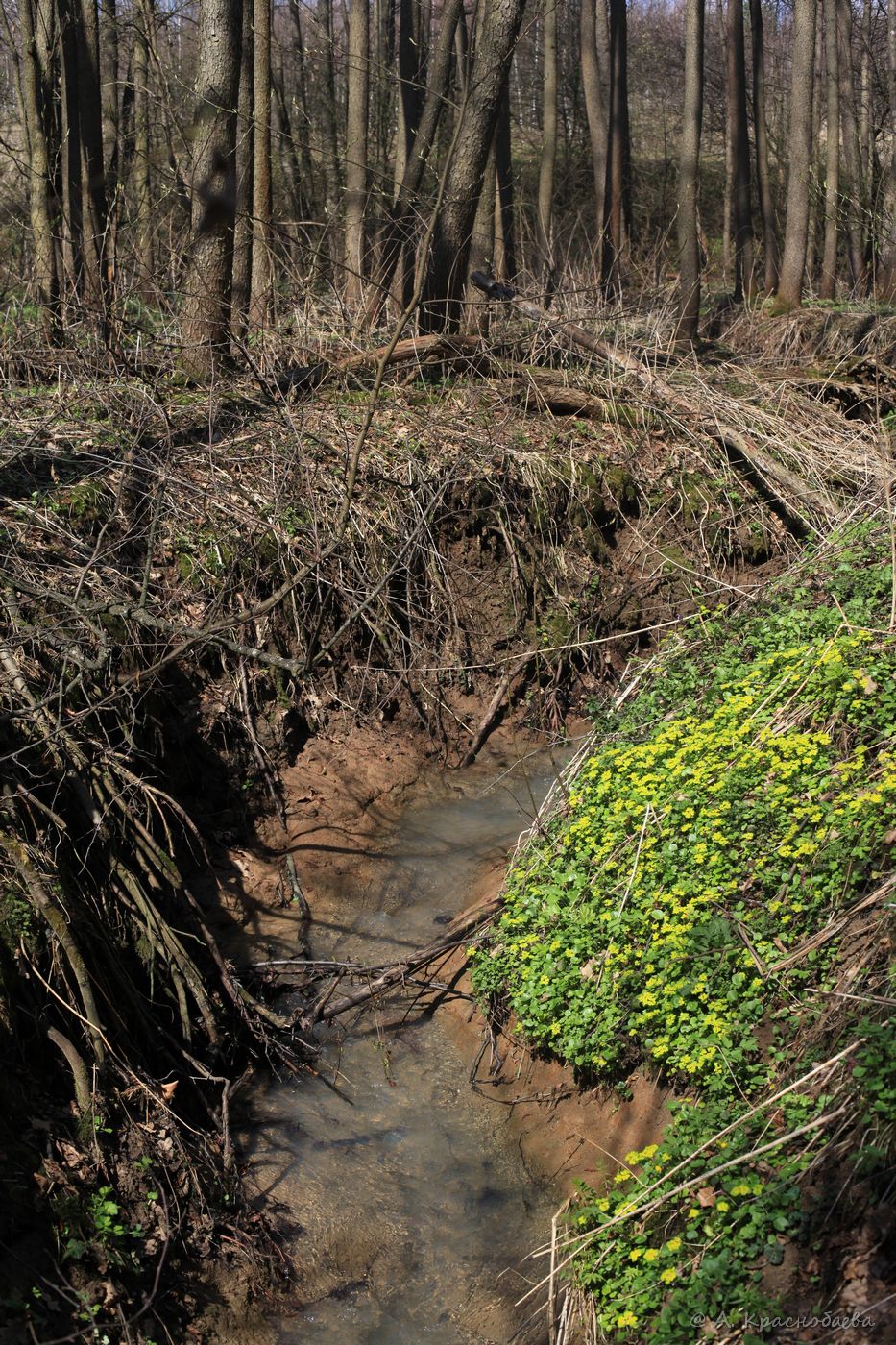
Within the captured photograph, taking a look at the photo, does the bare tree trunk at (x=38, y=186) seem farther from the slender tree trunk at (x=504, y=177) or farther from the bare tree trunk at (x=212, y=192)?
the slender tree trunk at (x=504, y=177)

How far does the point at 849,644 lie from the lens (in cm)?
592

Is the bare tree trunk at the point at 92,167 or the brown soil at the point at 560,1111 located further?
the bare tree trunk at the point at 92,167

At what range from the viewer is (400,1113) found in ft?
18.1

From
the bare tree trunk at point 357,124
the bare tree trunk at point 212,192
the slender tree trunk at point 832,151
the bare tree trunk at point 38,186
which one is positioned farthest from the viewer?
the slender tree trunk at point 832,151

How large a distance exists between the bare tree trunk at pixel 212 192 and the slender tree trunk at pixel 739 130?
12237 mm

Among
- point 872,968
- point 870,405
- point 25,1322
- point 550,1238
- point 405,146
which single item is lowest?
point 550,1238

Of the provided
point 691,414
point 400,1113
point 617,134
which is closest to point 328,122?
point 617,134

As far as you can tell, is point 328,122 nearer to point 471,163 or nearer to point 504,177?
point 504,177

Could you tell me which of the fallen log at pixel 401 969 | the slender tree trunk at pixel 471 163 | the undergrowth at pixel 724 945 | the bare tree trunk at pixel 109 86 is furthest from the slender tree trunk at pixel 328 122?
the fallen log at pixel 401 969

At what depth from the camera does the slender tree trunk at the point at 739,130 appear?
1966cm

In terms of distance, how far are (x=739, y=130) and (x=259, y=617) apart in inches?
664

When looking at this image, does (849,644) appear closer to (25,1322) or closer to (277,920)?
(277,920)

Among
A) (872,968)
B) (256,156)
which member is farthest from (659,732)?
(256,156)

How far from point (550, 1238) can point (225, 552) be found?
4.88 meters
